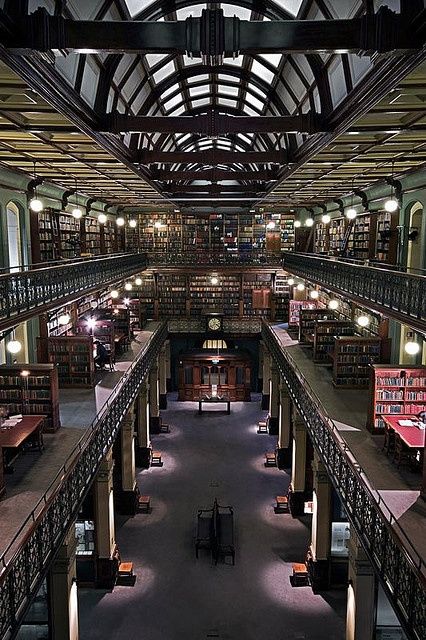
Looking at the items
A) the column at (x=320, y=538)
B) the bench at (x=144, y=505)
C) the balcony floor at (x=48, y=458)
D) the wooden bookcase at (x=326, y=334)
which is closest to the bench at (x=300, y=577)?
the column at (x=320, y=538)

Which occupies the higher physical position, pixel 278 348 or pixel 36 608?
pixel 278 348

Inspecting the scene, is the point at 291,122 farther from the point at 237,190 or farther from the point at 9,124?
Result: the point at 237,190

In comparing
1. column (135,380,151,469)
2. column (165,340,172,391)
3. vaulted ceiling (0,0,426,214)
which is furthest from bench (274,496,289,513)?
column (165,340,172,391)

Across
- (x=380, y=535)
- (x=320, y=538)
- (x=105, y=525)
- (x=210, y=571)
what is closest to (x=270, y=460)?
(x=210, y=571)

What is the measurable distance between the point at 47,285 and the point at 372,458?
660 cm

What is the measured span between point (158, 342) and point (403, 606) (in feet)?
50.9

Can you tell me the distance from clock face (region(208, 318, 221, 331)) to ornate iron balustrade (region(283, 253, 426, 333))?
8.67 metres

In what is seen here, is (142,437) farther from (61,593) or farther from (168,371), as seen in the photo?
(61,593)

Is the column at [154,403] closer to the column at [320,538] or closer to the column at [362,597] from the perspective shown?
the column at [320,538]

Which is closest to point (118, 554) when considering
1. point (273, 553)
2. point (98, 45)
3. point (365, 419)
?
point (273, 553)

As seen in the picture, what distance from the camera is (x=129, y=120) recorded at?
26.0ft

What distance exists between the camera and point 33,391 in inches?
395

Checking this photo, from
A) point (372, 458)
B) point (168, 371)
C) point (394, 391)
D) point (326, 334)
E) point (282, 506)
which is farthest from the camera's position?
point (168, 371)

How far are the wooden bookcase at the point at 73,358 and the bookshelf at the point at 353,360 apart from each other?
578 centimetres
